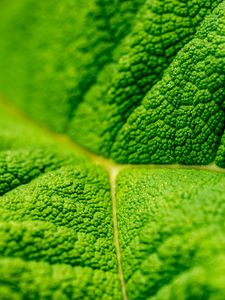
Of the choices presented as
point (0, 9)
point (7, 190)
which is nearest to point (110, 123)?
point (7, 190)

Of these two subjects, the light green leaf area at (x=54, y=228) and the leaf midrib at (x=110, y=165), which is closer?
the light green leaf area at (x=54, y=228)

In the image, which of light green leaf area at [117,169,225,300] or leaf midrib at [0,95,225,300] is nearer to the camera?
light green leaf area at [117,169,225,300]

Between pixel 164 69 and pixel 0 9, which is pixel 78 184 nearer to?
pixel 164 69

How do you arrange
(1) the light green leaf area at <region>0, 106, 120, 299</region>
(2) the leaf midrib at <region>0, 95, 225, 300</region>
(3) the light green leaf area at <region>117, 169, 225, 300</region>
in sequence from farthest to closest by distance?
(2) the leaf midrib at <region>0, 95, 225, 300</region> < (1) the light green leaf area at <region>0, 106, 120, 299</region> < (3) the light green leaf area at <region>117, 169, 225, 300</region>

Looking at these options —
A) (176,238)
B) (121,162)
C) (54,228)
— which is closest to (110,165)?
(121,162)

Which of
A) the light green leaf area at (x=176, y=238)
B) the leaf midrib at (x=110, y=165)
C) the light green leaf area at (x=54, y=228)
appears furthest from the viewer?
the leaf midrib at (x=110, y=165)

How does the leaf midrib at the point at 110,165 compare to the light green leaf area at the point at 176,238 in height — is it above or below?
above

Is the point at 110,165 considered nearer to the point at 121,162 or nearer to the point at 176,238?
the point at 121,162

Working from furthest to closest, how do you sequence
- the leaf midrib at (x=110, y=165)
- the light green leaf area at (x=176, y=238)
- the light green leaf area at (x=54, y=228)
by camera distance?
the leaf midrib at (x=110, y=165), the light green leaf area at (x=54, y=228), the light green leaf area at (x=176, y=238)
